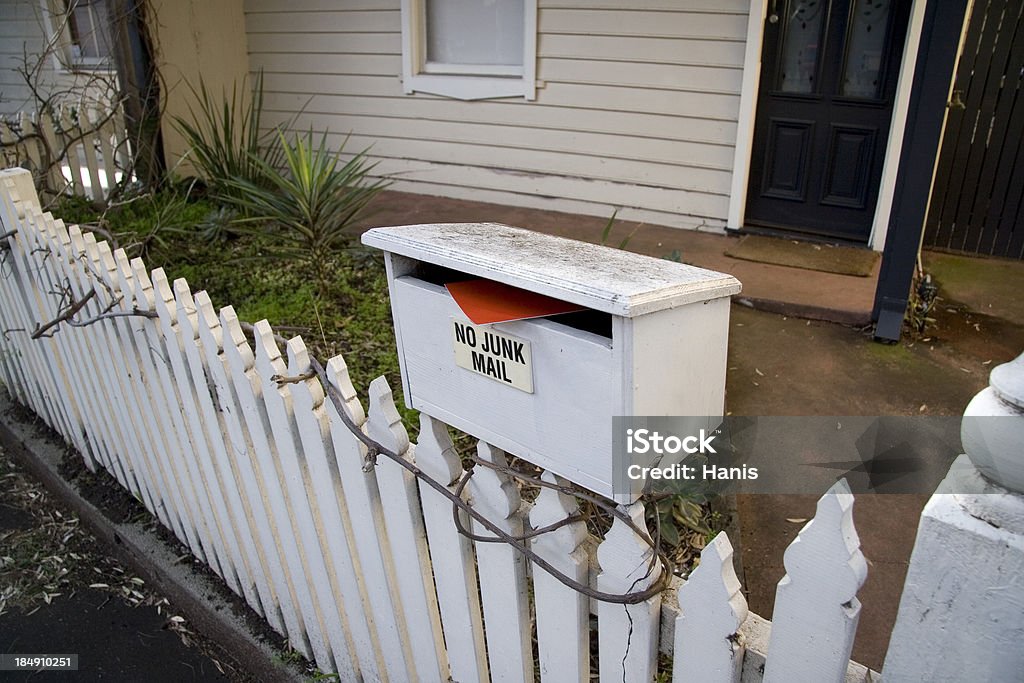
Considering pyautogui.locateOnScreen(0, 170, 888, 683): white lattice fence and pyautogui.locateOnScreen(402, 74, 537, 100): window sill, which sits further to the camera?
pyautogui.locateOnScreen(402, 74, 537, 100): window sill

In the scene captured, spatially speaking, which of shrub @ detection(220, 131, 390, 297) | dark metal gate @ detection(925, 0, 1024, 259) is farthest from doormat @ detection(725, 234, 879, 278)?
shrub @ detection(220, 131, 390, 297)

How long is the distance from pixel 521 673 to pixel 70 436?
246cm

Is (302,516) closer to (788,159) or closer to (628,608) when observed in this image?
(628,608)

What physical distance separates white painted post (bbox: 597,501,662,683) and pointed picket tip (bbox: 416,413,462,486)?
0.32 metres

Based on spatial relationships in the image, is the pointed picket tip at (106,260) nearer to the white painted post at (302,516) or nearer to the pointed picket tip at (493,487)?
the white painted post at (302,516)

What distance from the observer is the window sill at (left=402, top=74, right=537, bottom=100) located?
5.27 m

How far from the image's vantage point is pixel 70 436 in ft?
9.84

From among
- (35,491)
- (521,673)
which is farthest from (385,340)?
(521,673)

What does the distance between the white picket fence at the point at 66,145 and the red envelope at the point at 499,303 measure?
418 cm

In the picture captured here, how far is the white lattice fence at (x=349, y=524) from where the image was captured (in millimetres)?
985

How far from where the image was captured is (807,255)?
14.1ft

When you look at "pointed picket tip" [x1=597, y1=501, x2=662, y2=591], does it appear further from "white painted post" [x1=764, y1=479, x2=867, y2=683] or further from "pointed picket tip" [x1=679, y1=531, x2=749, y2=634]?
"white painted post" [x1=764, y1=479, x2=867, y2=683]

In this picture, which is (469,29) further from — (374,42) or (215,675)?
(215,675)

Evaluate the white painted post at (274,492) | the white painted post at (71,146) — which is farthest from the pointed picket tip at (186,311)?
the white painted post at (71,146)
